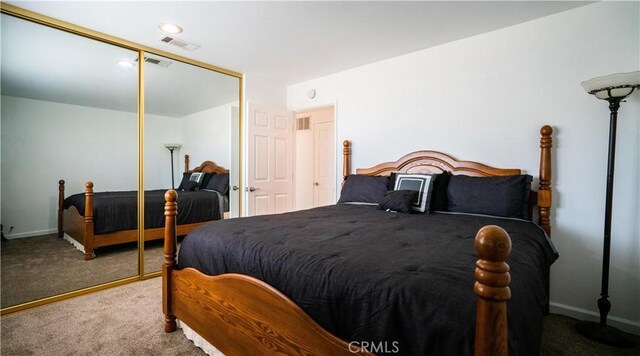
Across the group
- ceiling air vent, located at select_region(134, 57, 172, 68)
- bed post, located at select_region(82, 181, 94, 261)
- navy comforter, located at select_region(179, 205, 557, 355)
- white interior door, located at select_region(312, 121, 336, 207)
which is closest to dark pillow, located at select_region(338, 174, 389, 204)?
navy comforter, located at select_region(179, 205, 557, 355)

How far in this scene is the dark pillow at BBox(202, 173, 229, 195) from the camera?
356 centimetres

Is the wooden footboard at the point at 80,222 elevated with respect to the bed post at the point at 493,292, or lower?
lower

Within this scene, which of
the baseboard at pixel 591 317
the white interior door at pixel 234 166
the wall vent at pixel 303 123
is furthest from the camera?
the wall vent at pixel 303 123

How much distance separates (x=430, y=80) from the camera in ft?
9.91

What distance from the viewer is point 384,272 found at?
1071mm

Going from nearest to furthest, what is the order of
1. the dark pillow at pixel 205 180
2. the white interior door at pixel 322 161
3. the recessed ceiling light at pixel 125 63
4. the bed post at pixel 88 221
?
the bed post at pixel 88 221 → the recessed ceiling light at pixel 125 63 → the dark pillow at pixel 205 180 → the white interior door at pixel 322 161

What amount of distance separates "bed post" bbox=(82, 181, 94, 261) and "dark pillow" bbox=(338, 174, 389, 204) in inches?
94.5

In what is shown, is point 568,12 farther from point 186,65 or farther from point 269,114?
point 186,65

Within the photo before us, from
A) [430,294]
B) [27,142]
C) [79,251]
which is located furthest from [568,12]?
A: [79,251]

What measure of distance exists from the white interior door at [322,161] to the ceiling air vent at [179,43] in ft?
7.41

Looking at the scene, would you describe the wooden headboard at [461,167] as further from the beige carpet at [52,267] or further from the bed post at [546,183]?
the beige carpet at [52,267]

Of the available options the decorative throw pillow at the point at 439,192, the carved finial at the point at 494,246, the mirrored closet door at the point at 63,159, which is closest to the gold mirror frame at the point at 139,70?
the mirrored closet door at the point at 63,159

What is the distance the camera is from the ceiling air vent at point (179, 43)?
279 cm

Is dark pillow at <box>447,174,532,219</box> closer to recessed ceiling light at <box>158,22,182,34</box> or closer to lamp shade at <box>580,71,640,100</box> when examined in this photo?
lamp shade at <box>580,71,640,100</box>
